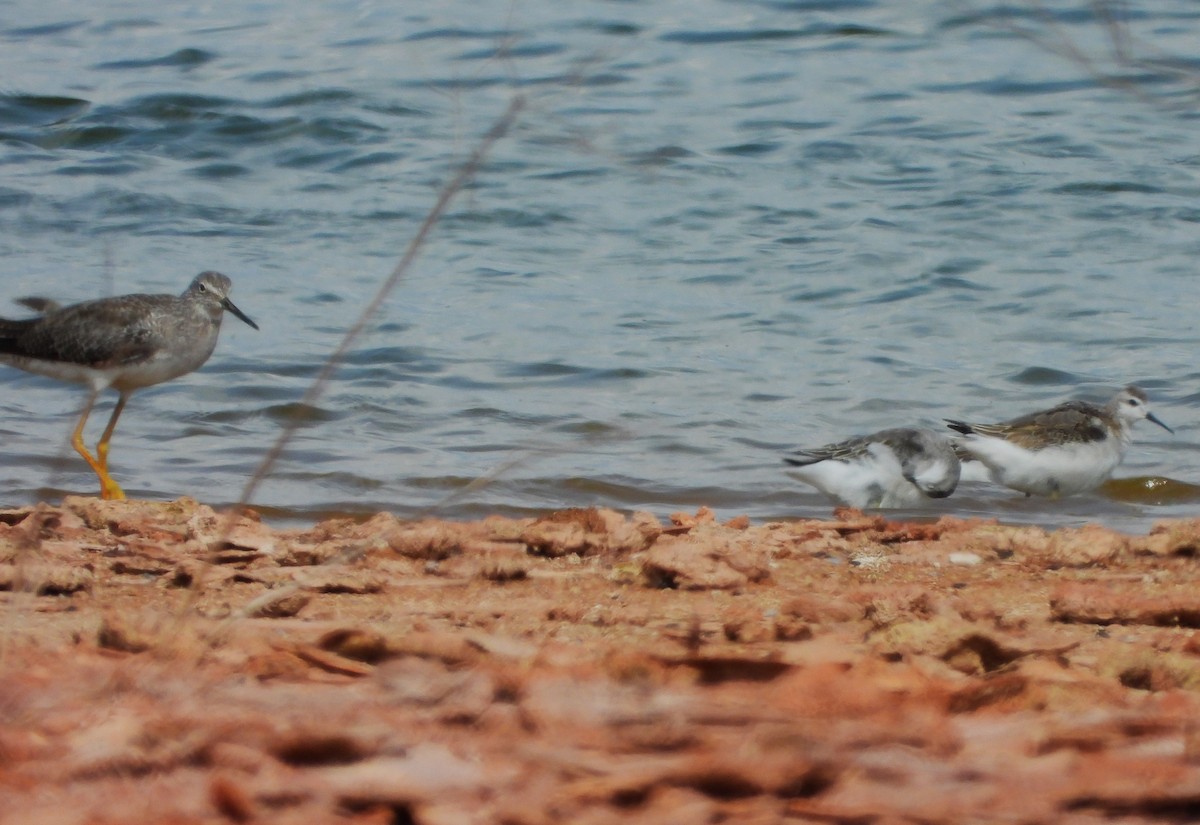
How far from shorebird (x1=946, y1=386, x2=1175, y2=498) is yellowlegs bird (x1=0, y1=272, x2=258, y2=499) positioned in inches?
168

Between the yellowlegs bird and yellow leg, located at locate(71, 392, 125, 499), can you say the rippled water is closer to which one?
yellow leg, located at locate(71, 392, 125, 499)

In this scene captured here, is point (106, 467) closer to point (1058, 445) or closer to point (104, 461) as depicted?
point (104, 461)

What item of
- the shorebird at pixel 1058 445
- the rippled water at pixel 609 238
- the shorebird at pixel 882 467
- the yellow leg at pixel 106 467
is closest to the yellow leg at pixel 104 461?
the yellow leg at pixel 106 467

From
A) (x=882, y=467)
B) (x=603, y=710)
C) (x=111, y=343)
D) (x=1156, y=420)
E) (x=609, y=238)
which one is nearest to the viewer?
(x=603, y=710)

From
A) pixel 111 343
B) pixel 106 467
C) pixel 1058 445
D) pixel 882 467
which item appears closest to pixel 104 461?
pixel 106 467

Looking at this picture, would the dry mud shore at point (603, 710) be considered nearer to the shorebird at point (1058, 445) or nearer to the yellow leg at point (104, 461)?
the yellow leg at point (104, 461)

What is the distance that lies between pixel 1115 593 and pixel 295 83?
46.6ft

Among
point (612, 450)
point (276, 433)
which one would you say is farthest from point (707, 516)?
point (276, 433)

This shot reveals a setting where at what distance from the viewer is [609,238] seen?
12656 mm

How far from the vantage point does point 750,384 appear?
9.41 m

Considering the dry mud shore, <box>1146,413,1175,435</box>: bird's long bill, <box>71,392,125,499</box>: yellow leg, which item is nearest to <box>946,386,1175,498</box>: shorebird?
<box>1146,413,1175,435</box>: bird's long bill

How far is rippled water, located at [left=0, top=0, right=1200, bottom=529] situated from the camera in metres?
8.41

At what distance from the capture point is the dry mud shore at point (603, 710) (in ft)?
6.76

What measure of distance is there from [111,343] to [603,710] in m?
6.77
